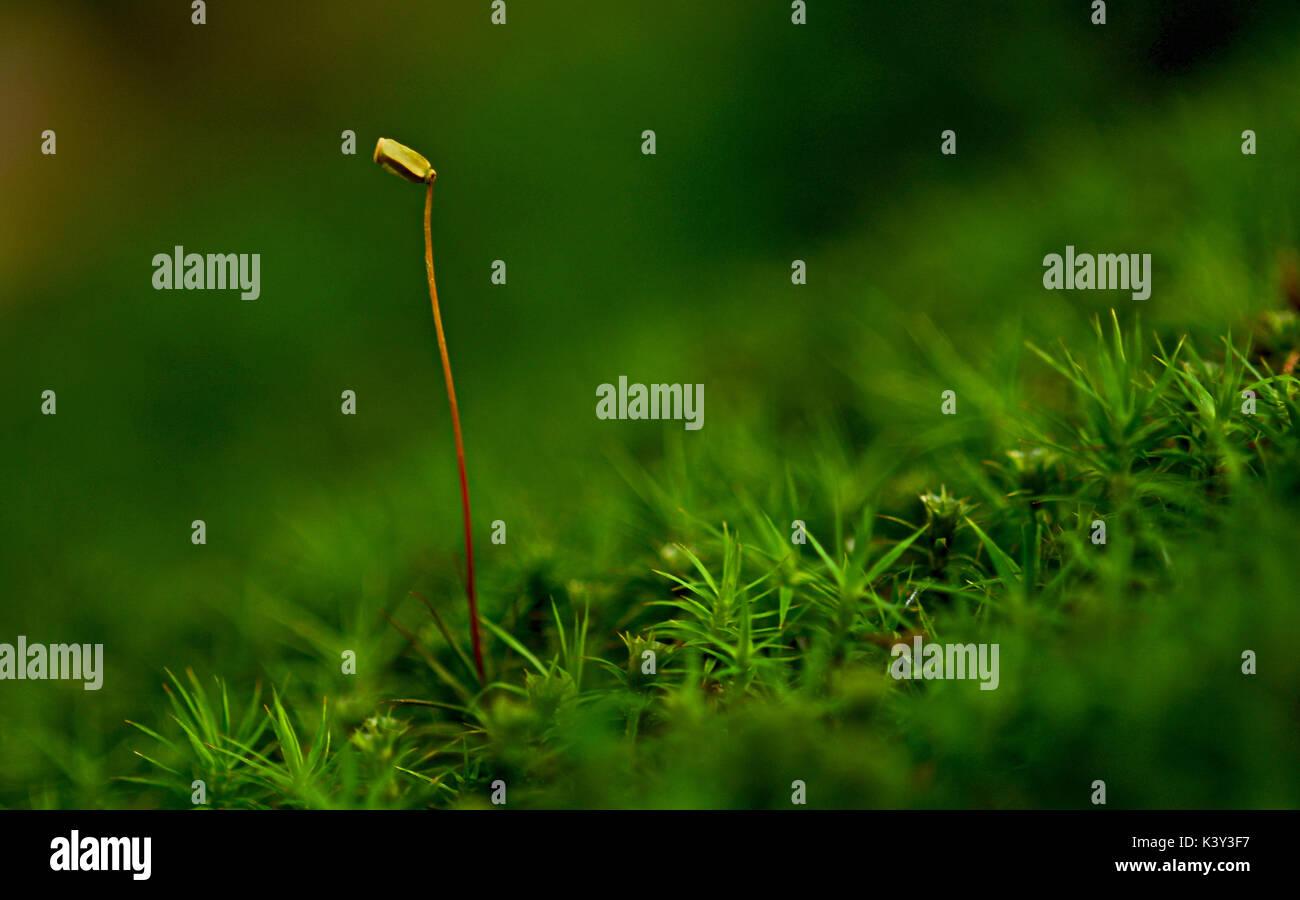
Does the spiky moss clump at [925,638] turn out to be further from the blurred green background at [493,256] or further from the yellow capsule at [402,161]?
the yellow capsule at [402,161]

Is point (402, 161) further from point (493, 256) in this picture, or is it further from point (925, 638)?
point (493, 256)

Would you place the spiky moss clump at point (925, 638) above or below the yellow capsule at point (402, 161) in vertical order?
below

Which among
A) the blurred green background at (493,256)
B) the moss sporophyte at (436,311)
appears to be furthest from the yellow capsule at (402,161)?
the blurred green background at (493,256)

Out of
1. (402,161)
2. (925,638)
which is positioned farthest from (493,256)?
(925,638)

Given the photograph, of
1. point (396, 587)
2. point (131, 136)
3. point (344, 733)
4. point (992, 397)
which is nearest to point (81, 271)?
point (131, 136)

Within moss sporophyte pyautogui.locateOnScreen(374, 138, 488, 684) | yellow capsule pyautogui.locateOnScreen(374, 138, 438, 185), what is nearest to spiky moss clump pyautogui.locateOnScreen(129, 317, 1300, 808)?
moss sporophyte pyautogui.locateOnScreen(374, 138, 488, 684)
